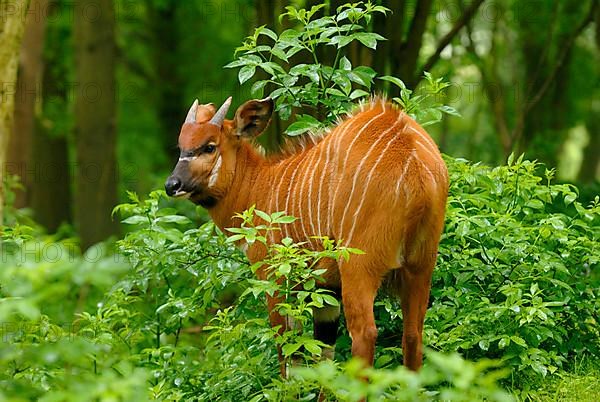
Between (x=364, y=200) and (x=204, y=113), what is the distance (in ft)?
6.16

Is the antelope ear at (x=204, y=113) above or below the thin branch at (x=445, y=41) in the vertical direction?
below

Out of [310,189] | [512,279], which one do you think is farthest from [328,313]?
[512,279]

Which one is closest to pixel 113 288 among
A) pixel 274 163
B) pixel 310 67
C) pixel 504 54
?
pixel 274 163

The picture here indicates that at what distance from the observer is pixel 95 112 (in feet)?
A: 45.6

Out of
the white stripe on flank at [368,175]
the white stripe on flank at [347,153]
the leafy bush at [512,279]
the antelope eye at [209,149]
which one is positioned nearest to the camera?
the white stripe on flank at [368,175]

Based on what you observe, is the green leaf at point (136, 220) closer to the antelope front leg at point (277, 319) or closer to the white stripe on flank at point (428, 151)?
the antelope front leg at point (277, 319)

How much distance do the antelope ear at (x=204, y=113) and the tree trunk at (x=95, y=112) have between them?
23.7 feet

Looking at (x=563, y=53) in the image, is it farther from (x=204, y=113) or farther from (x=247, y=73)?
(x=247, y=73)

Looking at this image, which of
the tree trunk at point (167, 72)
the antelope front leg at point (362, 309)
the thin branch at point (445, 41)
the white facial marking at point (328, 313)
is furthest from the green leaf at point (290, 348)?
the tree trunk at point (167, 72)

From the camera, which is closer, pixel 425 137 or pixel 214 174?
pixel 425 137

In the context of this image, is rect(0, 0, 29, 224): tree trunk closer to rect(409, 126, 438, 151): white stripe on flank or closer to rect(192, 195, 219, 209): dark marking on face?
rect(192, 195, 219, 209): dark marking on face

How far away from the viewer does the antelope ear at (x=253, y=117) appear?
6.83 m

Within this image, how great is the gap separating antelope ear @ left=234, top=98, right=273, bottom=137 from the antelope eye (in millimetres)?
259

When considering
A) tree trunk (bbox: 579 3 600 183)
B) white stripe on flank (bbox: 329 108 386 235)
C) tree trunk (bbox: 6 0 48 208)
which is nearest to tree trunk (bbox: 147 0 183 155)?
tree trunk (bbox: 6 0 48 208)
